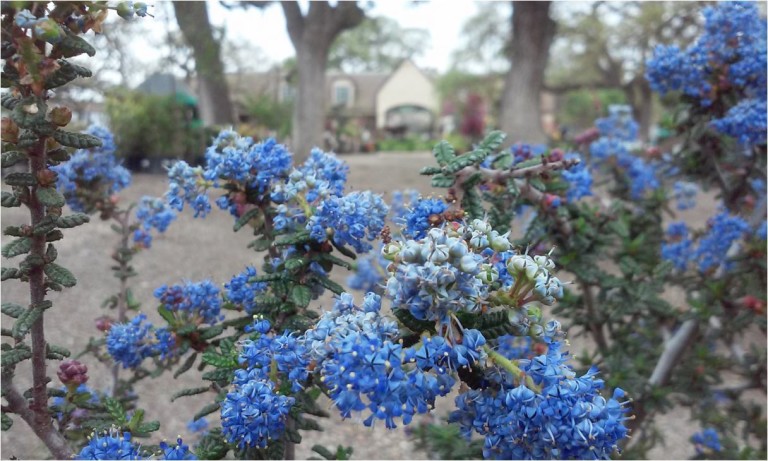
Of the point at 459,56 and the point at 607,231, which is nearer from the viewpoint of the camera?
the point at 607,231

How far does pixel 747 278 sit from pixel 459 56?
20740mm

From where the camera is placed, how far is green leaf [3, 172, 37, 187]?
1229 millimetres

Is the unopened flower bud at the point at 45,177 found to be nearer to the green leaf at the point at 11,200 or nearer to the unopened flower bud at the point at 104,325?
the green leaf at the point at 11,200

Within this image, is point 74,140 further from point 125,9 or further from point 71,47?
point 125,9

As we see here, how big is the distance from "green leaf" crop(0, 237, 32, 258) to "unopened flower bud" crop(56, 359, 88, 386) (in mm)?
433

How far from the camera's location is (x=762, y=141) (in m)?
2.53

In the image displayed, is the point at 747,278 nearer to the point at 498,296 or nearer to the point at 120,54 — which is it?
the point at 498,296

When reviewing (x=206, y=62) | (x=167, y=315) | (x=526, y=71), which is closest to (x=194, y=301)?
(x=167, y=315)

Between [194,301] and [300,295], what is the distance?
18.3 inches

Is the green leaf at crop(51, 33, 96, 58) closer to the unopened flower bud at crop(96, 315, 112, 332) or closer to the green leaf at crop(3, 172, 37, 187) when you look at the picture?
the green leaf at crop(3, 172, 37, 187)

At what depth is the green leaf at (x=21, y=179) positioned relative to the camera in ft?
4.03

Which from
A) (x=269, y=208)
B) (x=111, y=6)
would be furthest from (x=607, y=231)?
(x=111, y=6)

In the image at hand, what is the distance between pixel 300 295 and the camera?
1457 millimetres

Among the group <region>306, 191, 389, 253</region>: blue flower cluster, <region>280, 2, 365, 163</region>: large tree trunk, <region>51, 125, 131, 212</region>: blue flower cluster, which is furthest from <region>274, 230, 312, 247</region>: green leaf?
<region>280, 2, 365, 163</region>: large tree trunk
